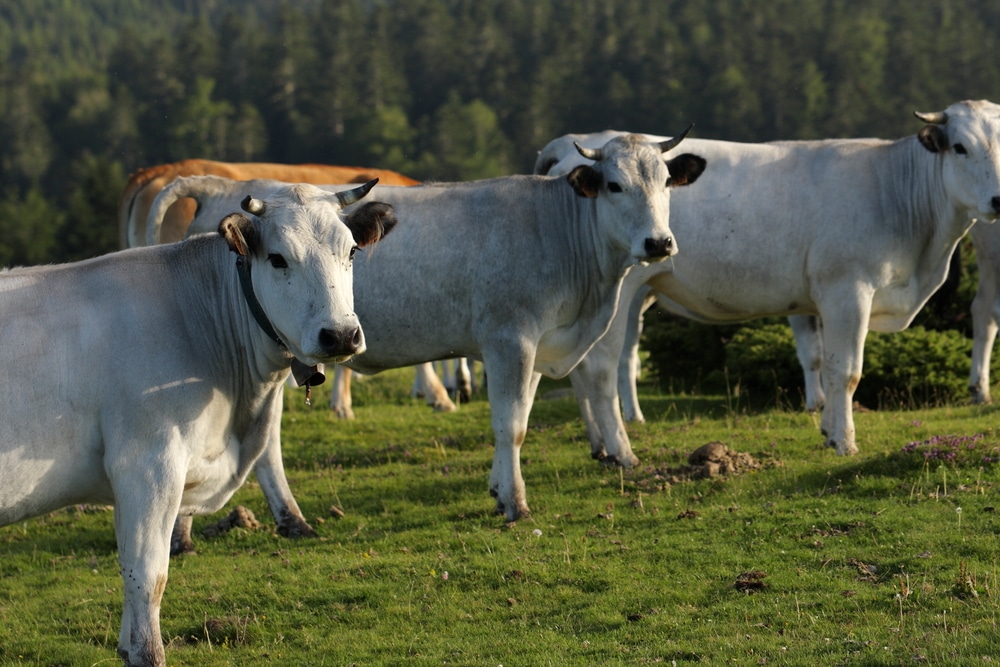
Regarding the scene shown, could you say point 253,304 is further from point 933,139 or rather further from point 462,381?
point 462,381

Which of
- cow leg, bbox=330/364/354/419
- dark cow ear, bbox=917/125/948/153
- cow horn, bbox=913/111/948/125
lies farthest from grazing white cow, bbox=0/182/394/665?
cow leg, bbox=330/364/354/419

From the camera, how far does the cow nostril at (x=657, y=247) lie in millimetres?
9531

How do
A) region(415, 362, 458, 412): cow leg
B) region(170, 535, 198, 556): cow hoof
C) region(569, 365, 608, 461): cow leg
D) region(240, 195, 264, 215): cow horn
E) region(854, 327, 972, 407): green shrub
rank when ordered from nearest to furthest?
1. region(240, 195, 264, 215): cow horn
2. region(170, 535, 198, 556): cow hoof
3. region(569, 365, 608, 461): cow leg
4. region(854, 327, 972, 407): green shrub
5. region(415, 362, 458, 412): cow leg

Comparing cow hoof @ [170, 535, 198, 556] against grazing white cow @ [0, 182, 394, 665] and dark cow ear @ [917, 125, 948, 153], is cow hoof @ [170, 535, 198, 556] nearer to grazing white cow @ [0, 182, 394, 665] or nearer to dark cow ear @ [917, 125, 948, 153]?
grazing white cow @ [0, 182, 394, 665]

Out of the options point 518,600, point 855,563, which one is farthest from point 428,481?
point 855,563

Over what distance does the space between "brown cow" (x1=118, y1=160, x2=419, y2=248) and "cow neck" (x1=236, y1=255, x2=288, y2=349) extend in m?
6.93

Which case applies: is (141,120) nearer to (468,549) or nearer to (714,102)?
(714,102)

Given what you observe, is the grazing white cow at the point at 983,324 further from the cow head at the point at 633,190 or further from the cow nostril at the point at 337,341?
the cow nostril at the point at 337,341

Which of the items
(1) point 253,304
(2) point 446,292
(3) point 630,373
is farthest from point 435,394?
(1) point 253,304

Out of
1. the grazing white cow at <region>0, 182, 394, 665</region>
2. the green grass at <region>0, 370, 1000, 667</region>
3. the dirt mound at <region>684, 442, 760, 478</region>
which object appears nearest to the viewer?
the grazing white cow at <region>0, 182, 394, 665</region>

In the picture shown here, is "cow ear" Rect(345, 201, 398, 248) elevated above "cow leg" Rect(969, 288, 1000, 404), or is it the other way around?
"cow ear" Rect(345, 201, 398, 248)

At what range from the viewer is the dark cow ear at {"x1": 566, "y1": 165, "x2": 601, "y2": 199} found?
32.4 feet

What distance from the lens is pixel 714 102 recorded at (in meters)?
92.2

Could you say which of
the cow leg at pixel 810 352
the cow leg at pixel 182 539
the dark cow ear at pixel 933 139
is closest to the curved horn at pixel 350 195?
the cow leg at pixel 182 539
